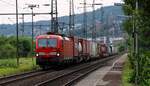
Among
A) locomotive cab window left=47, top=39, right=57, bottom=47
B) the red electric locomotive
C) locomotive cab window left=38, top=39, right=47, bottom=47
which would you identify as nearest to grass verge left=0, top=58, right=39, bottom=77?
the red electric locomotive

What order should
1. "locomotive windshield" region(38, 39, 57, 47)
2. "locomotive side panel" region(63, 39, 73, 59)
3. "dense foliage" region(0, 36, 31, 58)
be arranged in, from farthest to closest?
"dense foliage" region(0, 36, 31, 58), "locomotive side panel" region(63, 39, 73, 59), "locomotive windshield" region(38, 39, 57, 47)

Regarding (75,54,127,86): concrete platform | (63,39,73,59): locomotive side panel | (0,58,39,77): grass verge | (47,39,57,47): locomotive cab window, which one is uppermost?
(47,39,57,47): locomotive cab window

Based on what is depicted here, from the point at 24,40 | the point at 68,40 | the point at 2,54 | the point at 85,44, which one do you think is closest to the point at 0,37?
the point at 24,40

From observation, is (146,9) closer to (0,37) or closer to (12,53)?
(12,53)

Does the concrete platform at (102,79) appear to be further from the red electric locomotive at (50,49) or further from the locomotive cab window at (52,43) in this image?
the locomotive cab window at (52,43)

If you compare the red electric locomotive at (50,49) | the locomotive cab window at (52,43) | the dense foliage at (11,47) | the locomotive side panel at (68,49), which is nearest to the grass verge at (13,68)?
the red electric locomotive at (50,49)

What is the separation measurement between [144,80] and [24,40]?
9236 cm

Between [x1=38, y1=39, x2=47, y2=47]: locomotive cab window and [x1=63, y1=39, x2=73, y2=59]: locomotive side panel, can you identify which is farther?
[x1=63, y1=39, x2=73, y2=59]: locomotive side panel

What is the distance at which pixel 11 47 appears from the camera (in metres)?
104

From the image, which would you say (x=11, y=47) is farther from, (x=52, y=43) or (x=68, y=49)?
(x=52, y=43)

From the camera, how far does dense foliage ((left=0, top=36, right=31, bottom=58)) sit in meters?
101

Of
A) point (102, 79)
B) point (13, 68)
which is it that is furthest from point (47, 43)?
point (102, 79)

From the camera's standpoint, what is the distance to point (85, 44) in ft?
223

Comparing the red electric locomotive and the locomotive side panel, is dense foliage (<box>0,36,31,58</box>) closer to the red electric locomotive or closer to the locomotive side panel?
the locomotive side panel
